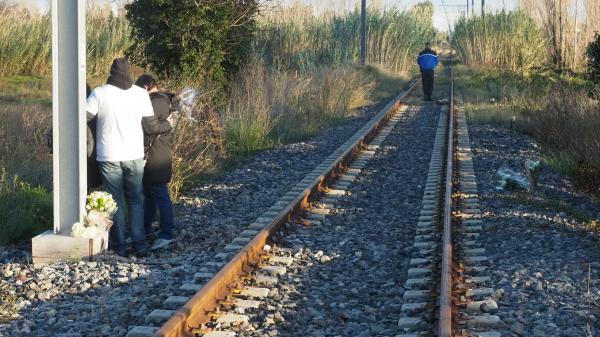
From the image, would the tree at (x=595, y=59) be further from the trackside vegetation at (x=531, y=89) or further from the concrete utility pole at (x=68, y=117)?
the concrete utility pole at (x=68, y=117)

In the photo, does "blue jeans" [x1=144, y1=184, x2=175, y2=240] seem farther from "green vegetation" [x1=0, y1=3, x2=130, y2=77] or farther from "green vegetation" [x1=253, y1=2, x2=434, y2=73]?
"green vegetation" [x1=253, y1=2, x2=434, y2=73]

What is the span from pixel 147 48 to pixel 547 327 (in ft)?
38.5

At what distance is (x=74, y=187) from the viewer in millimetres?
8312

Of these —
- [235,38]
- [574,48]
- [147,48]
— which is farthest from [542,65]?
[147,48]

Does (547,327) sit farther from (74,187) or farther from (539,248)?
(74,187)

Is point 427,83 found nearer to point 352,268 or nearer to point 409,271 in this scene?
point 352,268

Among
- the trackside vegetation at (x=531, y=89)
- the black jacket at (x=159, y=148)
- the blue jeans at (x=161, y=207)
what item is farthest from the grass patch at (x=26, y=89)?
the black jacket at (x=159, y=148)

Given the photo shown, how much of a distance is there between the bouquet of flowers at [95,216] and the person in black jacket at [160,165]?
77cm

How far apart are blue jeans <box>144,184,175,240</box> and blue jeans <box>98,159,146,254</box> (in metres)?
0.22

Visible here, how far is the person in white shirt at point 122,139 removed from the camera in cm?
842

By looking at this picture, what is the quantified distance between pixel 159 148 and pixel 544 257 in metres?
3.96

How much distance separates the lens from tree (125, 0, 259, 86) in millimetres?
16141

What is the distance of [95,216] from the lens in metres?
8.27

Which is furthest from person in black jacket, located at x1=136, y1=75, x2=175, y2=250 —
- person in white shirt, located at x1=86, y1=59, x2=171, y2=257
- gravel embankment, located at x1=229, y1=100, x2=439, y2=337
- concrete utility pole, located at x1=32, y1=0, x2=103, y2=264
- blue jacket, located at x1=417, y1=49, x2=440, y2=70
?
blue jacket, located at x1=417, y1=49, x2=440, y2=70
